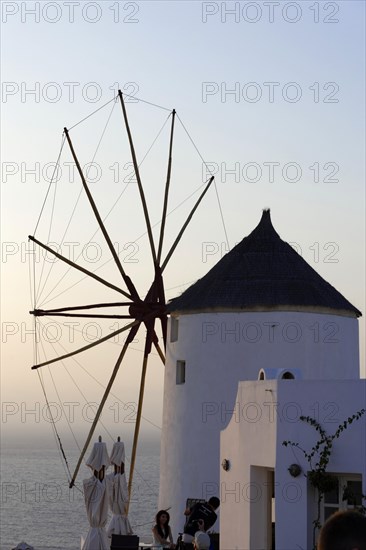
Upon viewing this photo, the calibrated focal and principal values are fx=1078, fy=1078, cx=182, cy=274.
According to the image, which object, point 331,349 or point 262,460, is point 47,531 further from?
point 262,460

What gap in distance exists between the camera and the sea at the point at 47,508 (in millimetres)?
71375

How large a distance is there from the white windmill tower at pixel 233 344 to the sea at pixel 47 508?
2766 centimetres

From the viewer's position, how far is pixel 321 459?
1308 centimetres

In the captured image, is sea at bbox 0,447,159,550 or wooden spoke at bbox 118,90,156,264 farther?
sea at bbox 0,447,159,550

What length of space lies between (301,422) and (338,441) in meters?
0.56

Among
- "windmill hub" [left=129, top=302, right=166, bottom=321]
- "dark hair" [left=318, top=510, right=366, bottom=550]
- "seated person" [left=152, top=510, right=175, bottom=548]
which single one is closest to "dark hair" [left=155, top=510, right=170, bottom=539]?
"seated person" [left=152, top=510, right=175, bottom=548]

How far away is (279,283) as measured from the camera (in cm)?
2156

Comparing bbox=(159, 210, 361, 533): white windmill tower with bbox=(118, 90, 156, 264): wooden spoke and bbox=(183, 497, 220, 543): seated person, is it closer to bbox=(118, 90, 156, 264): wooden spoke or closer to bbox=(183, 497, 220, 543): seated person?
bbox=(118, 90, 156, 264): wooden spoke

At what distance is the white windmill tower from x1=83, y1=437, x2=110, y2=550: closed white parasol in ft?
17.6

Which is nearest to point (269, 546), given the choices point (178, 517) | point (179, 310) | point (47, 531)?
point (178, 517)

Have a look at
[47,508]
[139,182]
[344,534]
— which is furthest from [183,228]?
[47,508]

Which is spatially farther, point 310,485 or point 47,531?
point 47,531

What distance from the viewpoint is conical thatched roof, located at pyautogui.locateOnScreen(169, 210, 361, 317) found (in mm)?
21141

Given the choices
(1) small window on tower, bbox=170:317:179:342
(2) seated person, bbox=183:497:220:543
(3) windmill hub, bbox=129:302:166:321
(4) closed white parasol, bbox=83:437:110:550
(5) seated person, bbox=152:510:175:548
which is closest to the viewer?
(2) seated person, bbox=183:497:220:543
